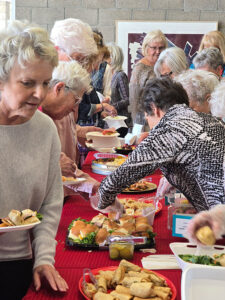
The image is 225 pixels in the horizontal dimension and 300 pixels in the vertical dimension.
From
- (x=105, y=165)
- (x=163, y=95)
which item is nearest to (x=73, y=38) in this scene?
(x=105, y=165)

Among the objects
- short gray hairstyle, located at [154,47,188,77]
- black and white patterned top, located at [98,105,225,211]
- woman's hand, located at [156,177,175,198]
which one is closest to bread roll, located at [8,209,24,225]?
black and white patterned top, located at [98,105,225,211]

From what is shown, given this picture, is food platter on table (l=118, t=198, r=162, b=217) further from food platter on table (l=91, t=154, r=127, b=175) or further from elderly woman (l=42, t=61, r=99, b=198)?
food platter on table (l=91, t=154, r=127, b=175)

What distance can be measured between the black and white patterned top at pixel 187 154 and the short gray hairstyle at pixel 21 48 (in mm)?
612

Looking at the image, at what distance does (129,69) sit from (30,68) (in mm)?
5698

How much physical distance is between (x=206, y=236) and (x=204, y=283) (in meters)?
0.24

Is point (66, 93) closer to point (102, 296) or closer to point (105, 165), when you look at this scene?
point (105, 165)

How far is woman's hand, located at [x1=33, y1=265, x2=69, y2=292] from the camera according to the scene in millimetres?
1562

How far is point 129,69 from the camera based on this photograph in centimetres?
720

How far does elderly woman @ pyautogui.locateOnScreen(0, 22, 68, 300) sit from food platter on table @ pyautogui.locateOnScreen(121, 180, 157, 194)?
1.07m

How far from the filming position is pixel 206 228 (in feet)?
4.37

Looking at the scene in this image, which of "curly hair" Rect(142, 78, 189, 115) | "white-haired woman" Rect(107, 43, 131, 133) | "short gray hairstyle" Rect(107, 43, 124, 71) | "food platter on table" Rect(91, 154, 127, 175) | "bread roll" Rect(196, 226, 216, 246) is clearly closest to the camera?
"bread roll" Rect(196, 226, 216, 246)

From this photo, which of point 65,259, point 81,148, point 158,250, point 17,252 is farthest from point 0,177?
point 81,148

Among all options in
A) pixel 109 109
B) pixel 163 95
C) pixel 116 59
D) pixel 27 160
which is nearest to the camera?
pixel 27 160

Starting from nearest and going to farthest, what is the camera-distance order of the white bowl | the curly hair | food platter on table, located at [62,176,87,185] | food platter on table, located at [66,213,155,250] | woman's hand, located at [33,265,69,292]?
1. woman's hand, located at [33,265,69,292]
2. food platter on table, located at [66,213,155,250]
3. the curly hair
4. food platter on table, located at [62,176,87,185]
5. the white bowl
